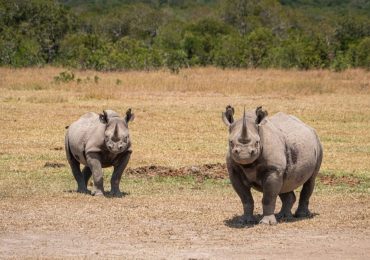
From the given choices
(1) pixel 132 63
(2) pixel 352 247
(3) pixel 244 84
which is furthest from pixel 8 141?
(1) pixel 132 63

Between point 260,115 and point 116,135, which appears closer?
point 260,115

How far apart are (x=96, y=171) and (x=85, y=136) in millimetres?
728

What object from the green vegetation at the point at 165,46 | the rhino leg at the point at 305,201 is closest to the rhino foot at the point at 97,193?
the rhino leg at the point at 305,201

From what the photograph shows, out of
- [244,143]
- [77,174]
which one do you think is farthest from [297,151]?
[77,174]

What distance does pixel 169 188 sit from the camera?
14250 millimetres

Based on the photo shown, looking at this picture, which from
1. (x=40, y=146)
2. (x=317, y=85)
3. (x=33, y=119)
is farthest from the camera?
(x=317, y=85)

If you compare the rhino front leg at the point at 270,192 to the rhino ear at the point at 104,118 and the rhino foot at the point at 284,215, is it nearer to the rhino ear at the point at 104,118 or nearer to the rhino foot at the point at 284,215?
the rhino foot at the point at 284,215

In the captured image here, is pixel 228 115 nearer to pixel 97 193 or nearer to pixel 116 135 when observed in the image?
pixel 116 135

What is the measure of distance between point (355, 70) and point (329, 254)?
34.5 meters

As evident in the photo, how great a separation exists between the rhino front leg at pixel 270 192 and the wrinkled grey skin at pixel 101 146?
3.03 metres

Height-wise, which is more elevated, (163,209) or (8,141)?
(163,209)

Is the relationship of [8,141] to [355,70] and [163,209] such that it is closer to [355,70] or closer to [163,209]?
[163,209]

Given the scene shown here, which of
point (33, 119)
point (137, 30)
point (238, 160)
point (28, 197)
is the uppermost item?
point (238, 160)

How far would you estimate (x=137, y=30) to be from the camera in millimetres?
85312
